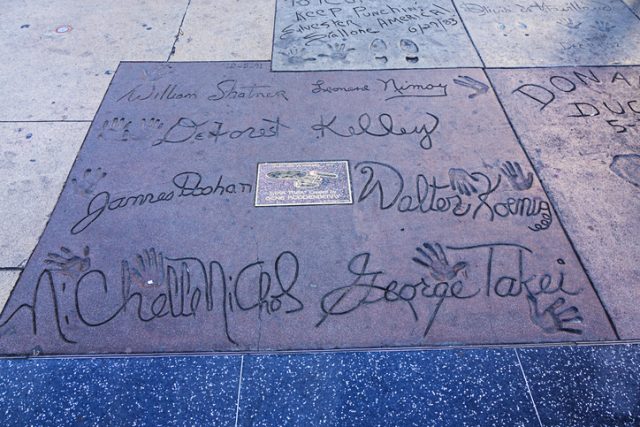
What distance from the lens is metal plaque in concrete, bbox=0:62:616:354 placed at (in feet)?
8.66

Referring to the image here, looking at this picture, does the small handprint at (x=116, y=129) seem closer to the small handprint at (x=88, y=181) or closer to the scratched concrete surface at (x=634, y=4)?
the small handprint at (x=88, y=181)

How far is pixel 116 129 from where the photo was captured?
12.3 feet

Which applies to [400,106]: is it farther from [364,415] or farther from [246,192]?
[364,415]

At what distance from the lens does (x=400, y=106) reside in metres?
3.92

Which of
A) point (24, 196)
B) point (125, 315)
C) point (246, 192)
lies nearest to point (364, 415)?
point (125, 315)

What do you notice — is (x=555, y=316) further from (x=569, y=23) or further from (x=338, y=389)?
(x=569, y=23)

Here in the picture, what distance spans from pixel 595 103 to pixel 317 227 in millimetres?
2690

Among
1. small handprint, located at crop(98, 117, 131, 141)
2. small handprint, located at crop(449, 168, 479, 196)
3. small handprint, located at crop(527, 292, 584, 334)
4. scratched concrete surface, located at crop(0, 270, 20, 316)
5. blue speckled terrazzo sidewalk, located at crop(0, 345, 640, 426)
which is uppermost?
small handprint, located at crop(98, 117, 131, 141)

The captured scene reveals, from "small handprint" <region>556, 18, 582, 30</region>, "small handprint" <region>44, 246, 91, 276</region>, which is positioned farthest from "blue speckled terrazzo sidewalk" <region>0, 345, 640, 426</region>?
"small handprint" <region>556, 18, 582, 30</region>

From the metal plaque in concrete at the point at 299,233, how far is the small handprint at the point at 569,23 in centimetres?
156

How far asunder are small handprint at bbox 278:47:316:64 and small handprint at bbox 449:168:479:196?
190cm

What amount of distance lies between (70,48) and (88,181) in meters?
2.03

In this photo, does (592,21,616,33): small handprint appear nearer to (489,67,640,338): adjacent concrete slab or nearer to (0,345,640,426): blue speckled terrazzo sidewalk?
(489,67,640,338): adjacent concrete slab

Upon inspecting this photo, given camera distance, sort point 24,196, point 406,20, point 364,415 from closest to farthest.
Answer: point 364,415, point 24,196, point 406,20
